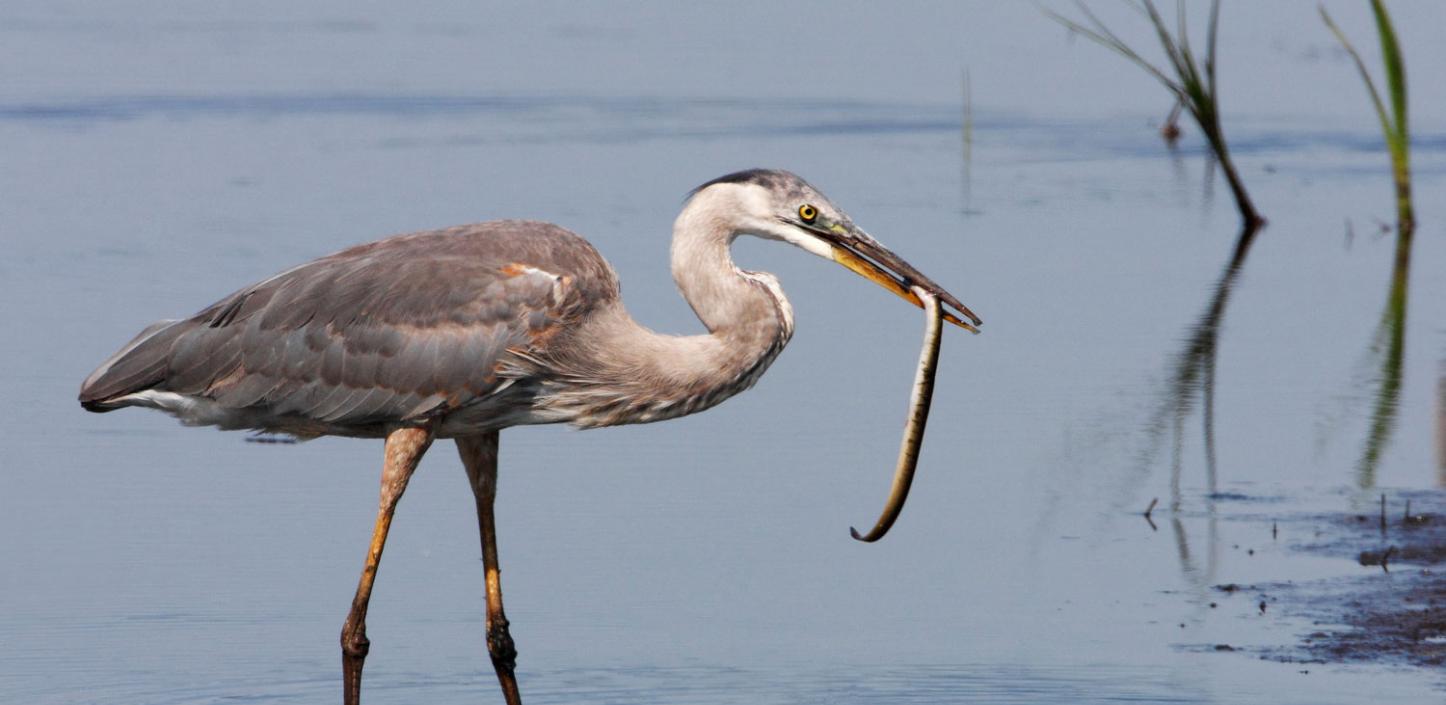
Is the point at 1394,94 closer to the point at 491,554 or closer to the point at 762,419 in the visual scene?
the point at 762,419

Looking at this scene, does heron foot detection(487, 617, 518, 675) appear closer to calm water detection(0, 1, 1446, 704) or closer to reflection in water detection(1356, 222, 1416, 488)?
calm water detection(0, 1, 1446, 704)

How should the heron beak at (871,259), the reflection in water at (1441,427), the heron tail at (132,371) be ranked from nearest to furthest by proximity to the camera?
1. the heron beak at (871,259)
2. the heron tail at (132,371)
3. the reflection in water at (1441,427)

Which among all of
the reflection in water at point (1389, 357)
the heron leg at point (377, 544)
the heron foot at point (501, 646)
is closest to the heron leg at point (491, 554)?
the heron foot at point (501, 646)

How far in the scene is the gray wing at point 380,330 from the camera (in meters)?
6.64

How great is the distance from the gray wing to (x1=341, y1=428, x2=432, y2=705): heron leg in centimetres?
10

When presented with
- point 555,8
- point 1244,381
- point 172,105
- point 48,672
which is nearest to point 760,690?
point 48,672

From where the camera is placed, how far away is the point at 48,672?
255 inches

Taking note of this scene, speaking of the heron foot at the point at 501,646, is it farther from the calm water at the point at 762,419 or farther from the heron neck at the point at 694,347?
the heron neck at the point at 694,347

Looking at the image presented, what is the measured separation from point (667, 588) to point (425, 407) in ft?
3.40

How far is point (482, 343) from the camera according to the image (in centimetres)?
662

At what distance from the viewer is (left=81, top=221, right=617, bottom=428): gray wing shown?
21.8 feet

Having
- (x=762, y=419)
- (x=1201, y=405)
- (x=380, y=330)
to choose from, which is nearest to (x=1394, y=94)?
(x=1201, y=405)

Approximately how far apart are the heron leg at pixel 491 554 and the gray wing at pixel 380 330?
35 cm

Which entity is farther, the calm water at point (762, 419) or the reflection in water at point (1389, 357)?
the reflection in water at point (1389, 357)
